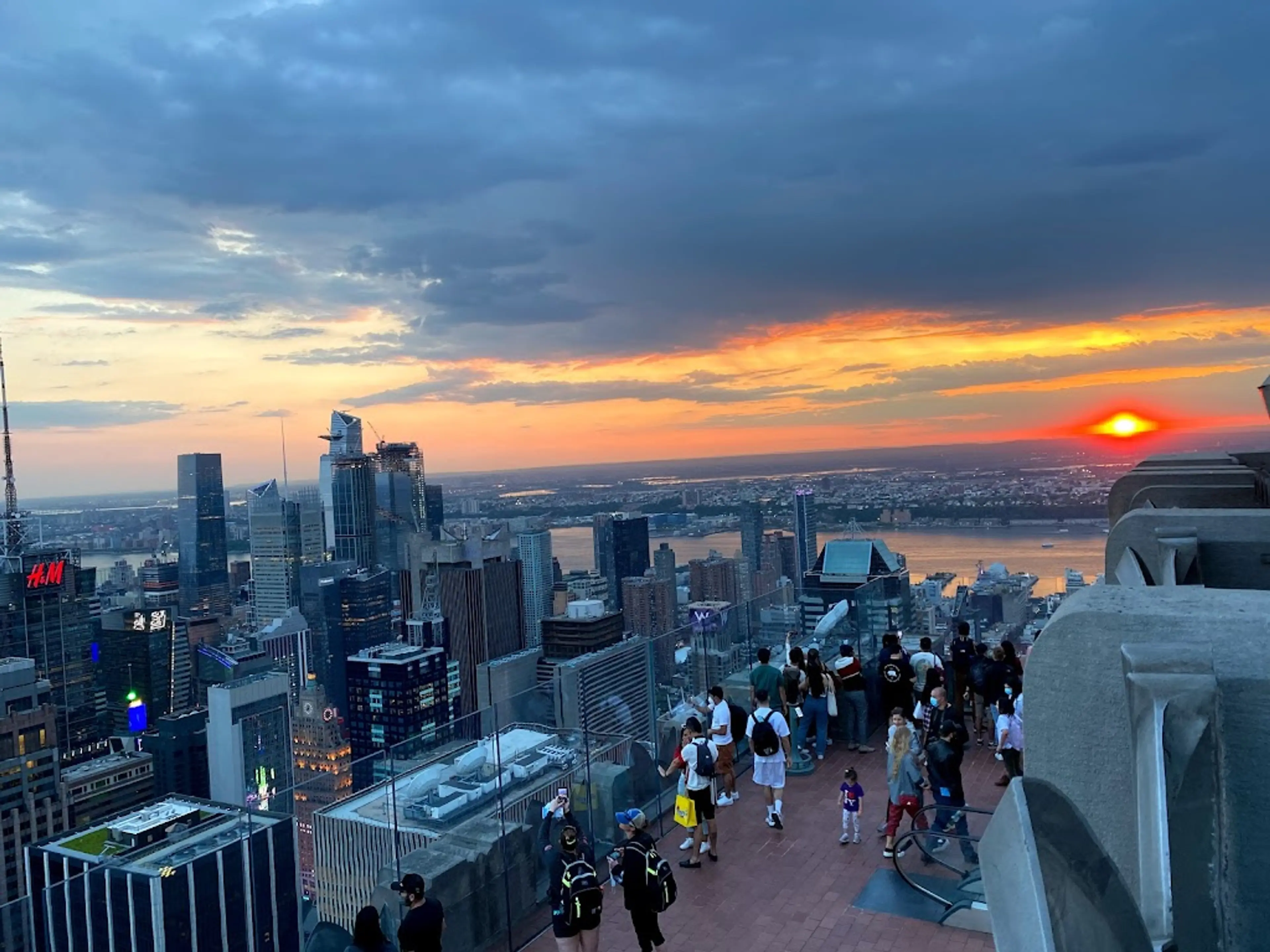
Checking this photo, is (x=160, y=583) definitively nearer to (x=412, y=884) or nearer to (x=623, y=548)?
(x=623, y=548)

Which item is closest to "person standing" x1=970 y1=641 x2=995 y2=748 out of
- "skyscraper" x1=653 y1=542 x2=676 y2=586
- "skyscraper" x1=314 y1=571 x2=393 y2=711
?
"skyscraper" x1=653 y1=542 x2=676 y2=586

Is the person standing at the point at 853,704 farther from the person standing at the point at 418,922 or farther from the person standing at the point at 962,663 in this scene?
the person standing at the point at 418,922

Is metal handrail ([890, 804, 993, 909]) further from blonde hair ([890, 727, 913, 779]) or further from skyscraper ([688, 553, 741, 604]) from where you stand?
skyscraper ([688, 553, 741, 604])

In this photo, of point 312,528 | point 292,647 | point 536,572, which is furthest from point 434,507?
point 292,647

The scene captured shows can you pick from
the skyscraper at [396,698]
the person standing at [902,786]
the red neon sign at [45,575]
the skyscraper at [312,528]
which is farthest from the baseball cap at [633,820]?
the skyscraper at [312,528]

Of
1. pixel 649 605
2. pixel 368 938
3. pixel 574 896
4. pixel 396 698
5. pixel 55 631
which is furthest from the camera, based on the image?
pixel 649 605

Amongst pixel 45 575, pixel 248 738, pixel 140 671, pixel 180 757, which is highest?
pixel 45 575

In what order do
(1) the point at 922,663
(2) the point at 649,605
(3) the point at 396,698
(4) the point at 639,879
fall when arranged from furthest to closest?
1. (2) the point at 649,605
2. (3) the point at 396,698
3. (1) the point at 922,663
4. (4) the point at 639,879
